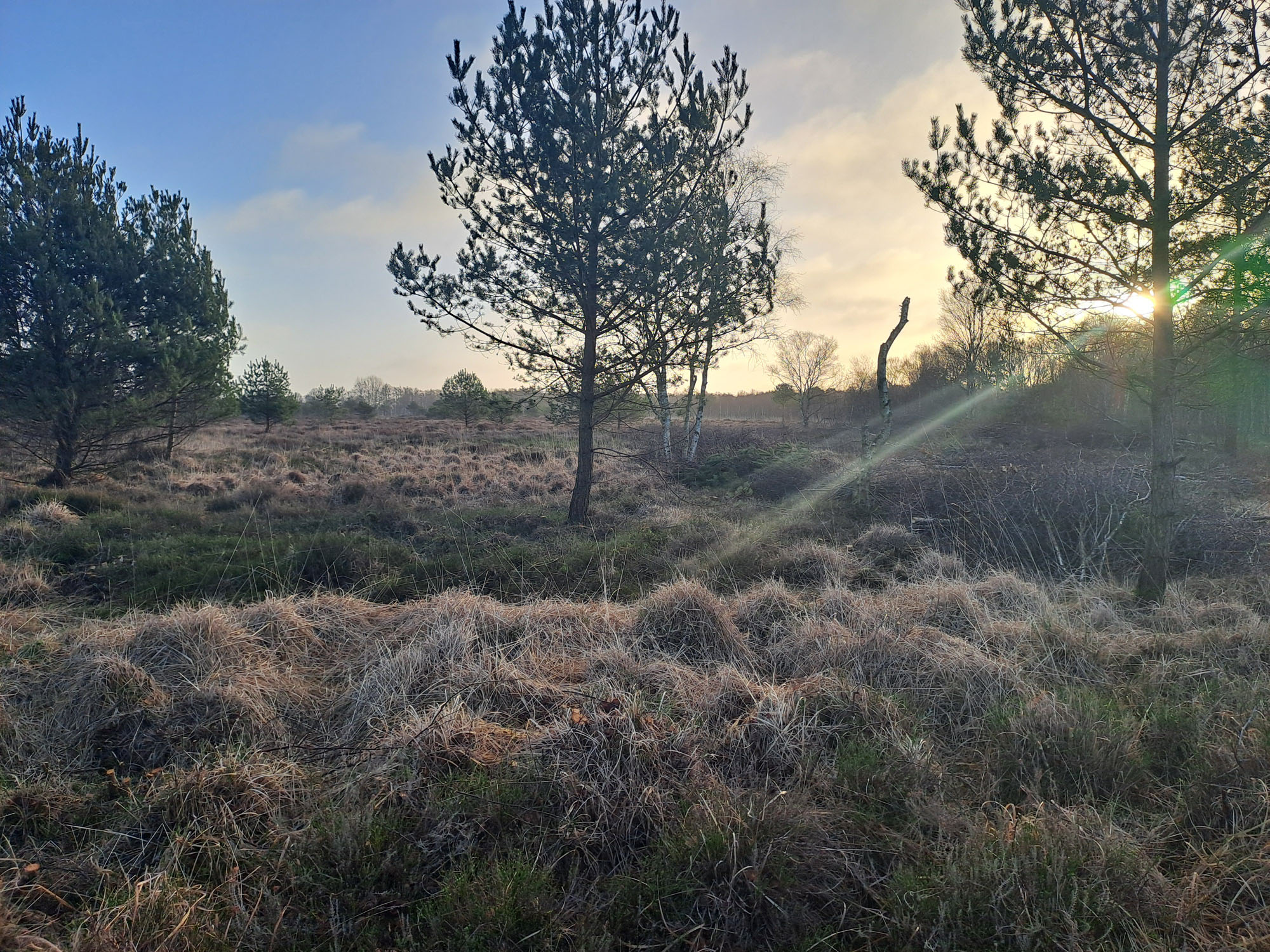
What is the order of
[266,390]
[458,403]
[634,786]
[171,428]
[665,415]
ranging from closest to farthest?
[634,786] → [171,428] → [665,415] → [266,390] → [458,403]

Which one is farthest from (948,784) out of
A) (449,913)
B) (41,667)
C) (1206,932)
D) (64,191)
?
(64,191)

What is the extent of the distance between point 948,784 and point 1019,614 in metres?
2.92

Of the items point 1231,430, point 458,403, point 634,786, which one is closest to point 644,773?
point 634,786

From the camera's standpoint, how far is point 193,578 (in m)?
6.57

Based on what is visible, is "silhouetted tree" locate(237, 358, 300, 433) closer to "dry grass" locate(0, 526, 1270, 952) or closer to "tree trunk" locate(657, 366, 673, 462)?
"tree trunk" locate(657, 366, 673, 462)

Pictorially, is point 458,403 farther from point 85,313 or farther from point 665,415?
point 85,313

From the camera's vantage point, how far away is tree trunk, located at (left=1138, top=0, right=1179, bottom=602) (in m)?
5.65

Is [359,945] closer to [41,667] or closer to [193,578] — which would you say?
[41,667]

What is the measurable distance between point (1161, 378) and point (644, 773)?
6.34 metres

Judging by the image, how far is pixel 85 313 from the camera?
12.0 m

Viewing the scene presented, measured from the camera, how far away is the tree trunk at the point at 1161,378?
5.65 m

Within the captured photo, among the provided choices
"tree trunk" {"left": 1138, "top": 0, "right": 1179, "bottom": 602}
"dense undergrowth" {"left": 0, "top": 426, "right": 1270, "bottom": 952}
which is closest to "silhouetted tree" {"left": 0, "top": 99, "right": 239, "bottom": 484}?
"dense undergrowth" {"left": 0, "top": 426, "right": 1270, "bottom": 952}

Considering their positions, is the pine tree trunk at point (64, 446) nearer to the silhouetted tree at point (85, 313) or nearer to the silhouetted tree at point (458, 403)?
the silhouetted tree at point (85, 313)

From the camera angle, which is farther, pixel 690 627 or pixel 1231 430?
pixel 1231 430
